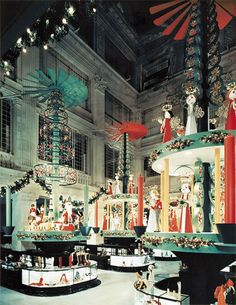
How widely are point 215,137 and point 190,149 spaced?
10.7 inches

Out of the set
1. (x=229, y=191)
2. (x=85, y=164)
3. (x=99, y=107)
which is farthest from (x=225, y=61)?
(x=229, y=191)

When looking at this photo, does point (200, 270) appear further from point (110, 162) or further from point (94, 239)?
point (110, 162)

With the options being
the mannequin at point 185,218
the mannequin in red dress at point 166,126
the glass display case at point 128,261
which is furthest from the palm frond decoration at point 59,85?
the mannequin at point 185,218

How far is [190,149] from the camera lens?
Result: 336cm

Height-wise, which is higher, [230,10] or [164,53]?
[164,53]

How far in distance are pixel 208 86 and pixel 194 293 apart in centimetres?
244

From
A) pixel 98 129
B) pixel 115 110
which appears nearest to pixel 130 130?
pixel 98 129

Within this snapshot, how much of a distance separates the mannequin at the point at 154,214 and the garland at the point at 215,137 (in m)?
1.63

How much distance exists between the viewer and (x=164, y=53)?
58.2ft

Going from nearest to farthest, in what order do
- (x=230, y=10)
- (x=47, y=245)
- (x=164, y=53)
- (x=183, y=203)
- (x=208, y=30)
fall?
(x=183, y=203) < (x=208, y=30) < (x=230, y=10) < (x=47, y=245) < (x=164, y=53)

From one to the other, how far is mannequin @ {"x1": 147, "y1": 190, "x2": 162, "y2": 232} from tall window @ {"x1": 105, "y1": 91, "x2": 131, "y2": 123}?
1462 centimetres

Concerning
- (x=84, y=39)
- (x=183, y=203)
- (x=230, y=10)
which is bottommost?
(x=183, y=203)

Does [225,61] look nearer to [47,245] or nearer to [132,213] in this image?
[132,213]

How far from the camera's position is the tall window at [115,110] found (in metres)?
19.2
